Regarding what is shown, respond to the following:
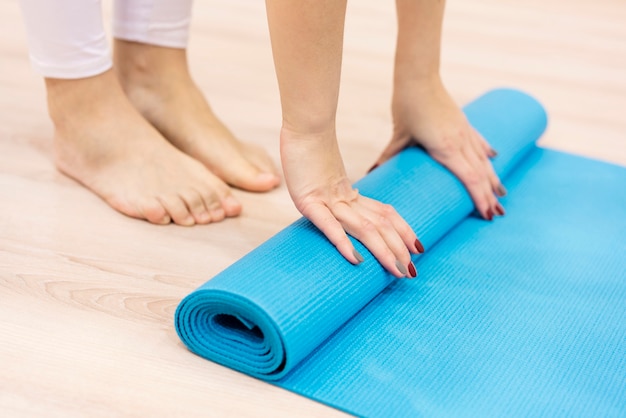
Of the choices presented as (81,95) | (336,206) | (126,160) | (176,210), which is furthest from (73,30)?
(336,206)

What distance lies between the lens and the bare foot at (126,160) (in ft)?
5.18

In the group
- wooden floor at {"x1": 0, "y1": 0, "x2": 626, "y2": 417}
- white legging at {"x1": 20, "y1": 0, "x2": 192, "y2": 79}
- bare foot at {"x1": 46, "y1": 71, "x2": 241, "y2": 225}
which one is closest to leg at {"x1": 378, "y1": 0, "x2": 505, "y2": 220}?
wooden floor at {"x1": 0, "y1": 0, "x2": 626, "y2": 417}

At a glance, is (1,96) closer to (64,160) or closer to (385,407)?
(64,160)

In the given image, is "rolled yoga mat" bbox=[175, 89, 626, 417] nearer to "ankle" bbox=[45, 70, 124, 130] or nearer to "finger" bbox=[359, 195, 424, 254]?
"finger" bbox=[359, 195, 424, 254]

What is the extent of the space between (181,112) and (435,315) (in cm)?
76

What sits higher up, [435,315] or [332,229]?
[332,229]

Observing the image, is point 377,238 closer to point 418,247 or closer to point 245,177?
point 418,247

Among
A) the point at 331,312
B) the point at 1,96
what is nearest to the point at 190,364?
the point at 331,312

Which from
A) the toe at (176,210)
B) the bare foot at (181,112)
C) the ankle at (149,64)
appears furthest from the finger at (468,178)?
the ankle at (149,64)

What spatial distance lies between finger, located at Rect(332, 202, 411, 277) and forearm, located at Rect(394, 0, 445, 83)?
0.41m

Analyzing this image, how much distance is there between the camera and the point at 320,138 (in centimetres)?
133

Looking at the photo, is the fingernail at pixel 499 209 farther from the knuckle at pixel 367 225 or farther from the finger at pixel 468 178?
the knuckle at pixel 367 225

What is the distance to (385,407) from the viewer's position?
1.08m

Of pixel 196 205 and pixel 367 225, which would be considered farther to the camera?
pixel 196 205
